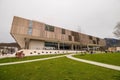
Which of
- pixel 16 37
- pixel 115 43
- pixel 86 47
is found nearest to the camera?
pixel 16 37

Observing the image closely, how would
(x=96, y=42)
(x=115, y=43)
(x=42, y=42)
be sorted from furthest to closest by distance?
1. (x=115, y=43)
2. (x=96, y=42)
3. (x=42, y=42)

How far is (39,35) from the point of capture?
4953 centimetres

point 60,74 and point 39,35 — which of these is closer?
point 60,74

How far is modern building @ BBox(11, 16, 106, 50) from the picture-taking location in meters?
43.9

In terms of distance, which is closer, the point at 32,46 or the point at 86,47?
the point at 32,46

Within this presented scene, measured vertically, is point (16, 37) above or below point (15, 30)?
below

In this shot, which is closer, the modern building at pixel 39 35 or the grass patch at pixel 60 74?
the grass patch at pixel 60 74

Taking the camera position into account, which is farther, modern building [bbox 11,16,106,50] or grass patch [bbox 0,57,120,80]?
modern building [bbox 11,16,106,50]

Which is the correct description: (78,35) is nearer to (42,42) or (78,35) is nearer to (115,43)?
(42,42)

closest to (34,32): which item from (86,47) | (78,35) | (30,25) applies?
(30,25)

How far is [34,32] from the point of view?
48.2m

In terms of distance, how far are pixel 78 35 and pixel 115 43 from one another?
65108mm

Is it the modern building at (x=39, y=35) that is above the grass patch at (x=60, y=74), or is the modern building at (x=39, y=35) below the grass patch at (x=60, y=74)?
above

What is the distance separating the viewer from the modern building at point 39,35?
43916 millimetres
